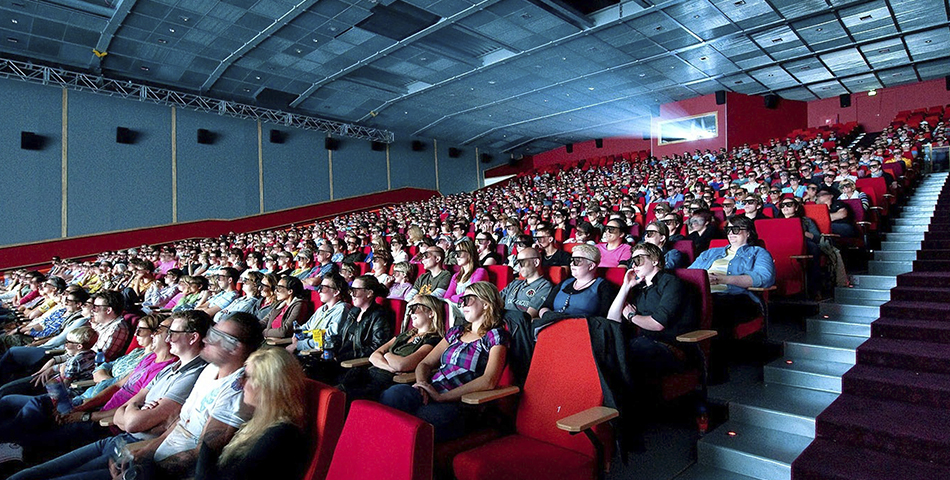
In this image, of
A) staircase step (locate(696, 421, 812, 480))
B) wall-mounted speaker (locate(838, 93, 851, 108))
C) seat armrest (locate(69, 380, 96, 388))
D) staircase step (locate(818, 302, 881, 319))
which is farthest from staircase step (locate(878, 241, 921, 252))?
wall-mounted speaker (locate(838, 93, 851, 108))

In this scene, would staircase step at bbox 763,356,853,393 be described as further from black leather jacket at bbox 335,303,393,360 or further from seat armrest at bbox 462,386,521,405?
black leather jacket at bbox 335,303,393,360

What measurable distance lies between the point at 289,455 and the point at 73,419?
147 centimetres

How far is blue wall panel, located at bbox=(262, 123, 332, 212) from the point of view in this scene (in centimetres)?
1165

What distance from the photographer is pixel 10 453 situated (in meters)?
1.81

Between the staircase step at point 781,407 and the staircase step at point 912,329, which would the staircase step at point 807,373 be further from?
the staircase step at point 912,329

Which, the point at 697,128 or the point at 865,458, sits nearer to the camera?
the point at 865,458

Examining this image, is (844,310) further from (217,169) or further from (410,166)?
(410,166)

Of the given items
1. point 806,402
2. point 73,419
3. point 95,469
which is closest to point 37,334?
point 73,419

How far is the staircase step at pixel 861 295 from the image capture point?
2.62 metres

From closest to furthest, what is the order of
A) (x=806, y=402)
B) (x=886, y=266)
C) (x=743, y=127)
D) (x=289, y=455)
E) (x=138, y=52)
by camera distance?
(x=289, y=455) → (x=806, y=402) → (x=886, y=266) → (x=138, y=52) → (x=743, y=127)

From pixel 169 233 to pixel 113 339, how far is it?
8422mm

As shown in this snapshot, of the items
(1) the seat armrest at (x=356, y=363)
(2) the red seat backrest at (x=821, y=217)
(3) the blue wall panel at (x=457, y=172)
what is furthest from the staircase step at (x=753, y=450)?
(3) the blue wall panel at (x=457, y=172)

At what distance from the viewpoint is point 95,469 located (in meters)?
1.53

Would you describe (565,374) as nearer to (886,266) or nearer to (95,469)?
(95,469)
